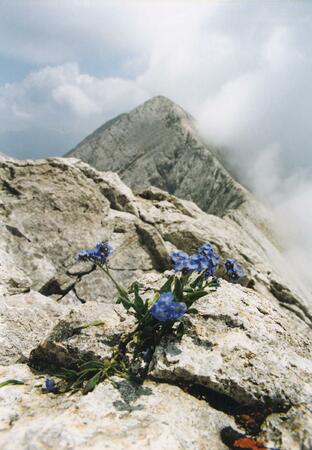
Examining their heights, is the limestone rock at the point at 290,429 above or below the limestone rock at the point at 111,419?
above

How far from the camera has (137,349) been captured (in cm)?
740

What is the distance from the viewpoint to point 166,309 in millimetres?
6777

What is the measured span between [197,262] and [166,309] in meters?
1.57

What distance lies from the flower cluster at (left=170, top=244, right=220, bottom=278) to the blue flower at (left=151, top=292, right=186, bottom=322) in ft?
3.58

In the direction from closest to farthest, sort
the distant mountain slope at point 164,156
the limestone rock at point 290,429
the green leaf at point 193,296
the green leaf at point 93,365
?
the limestone rock at point 290,429 < the green leaf at point 93,365 < the green leaf at point 193,296 < the distant mountain slope at point 164,156

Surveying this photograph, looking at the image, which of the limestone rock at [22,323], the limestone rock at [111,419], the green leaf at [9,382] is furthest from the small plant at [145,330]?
the limestone rock at [22,323]

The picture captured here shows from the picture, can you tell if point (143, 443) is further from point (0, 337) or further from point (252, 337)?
point (0, 337)

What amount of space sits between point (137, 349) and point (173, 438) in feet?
6.80

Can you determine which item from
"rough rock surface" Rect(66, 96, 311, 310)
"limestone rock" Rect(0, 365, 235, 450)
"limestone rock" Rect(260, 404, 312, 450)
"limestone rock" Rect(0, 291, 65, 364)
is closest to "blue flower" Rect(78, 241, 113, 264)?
"limestone rock" Rect(0, 291, 65, 364)

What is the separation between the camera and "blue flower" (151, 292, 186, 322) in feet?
21.9

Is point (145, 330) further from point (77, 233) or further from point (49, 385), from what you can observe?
point (77, 233)

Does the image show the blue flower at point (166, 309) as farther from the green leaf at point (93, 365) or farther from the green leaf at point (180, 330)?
the green leaf at point (93, 365)

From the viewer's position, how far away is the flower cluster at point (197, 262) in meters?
7.91

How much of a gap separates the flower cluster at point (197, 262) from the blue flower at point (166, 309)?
1.09 metres
